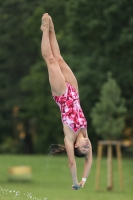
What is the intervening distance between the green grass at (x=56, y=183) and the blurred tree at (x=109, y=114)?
163 cm

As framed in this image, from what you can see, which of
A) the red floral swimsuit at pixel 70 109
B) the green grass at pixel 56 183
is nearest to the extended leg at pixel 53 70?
the red floral swimsuit at pixel 70 109

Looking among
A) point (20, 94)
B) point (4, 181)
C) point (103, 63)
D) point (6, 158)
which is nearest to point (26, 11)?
point (20, 94)

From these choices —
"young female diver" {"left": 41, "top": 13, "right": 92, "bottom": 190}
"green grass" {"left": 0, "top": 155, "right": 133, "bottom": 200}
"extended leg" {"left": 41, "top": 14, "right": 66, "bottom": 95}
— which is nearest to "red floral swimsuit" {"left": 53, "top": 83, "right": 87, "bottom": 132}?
"young female diver" {"left": 41, "top": 13, "right": 92, "bottom": 190}

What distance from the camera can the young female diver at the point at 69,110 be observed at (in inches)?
376

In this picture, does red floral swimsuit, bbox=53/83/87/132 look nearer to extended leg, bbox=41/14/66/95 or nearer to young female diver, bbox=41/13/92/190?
young female diver, bbox=41/13/92/190

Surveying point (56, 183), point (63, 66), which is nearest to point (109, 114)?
point (56, 183)

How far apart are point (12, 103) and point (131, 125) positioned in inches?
344

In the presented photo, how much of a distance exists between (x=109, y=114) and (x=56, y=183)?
431 centimetres

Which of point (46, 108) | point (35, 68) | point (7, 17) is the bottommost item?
point (46, 108)

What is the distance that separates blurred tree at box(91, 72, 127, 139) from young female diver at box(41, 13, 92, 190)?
735 centimetres

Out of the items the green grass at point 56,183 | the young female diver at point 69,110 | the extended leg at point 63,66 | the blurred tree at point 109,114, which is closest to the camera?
the young female diver at point 69,110

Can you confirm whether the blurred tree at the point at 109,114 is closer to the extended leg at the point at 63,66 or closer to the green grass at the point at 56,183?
the green grass at the point at 56,183

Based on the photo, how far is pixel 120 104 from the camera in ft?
60.4

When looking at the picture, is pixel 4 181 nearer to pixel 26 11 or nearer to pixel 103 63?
pixel 103 63
